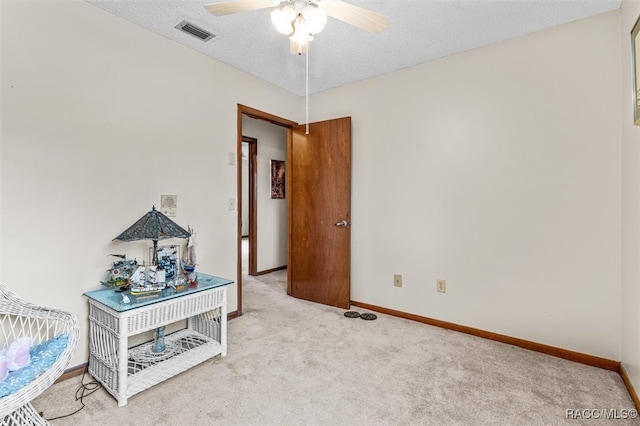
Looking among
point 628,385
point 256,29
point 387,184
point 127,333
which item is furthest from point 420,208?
point 127,333

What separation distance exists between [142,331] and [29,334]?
2.12ft

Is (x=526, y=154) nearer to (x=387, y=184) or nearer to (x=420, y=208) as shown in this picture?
(x=420, y=208)

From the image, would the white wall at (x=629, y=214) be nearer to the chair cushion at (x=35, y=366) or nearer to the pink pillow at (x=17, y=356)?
the chair cushion at (x=35, y=366)

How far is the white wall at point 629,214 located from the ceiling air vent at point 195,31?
2.66 meters

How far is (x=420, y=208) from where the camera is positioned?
290 centimetres

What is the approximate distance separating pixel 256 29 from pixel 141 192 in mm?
1453

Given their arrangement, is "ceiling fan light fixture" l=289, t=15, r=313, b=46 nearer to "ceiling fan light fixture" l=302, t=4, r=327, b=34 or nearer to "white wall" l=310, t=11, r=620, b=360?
"ceiling fan light fixture" l=302, t=4, r=327, b=34

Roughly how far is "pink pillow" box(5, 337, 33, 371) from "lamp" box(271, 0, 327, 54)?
185 centimetres

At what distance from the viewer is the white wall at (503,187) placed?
7.04 ft

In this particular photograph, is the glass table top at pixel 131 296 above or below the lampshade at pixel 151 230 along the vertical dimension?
below

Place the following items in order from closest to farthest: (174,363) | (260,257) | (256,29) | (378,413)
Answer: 1. (378,413)
2. (174,363)
3. (256,29)
4. (260,257)

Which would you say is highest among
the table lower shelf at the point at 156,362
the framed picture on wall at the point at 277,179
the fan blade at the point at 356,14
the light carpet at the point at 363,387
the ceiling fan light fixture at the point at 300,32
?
the fan blade at the point at 356,14

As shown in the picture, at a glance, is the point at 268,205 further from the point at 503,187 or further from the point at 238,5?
the point at 238,5

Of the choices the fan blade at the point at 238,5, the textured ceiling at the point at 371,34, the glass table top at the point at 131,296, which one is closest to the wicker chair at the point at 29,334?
the glass table top at the point at 131,296
